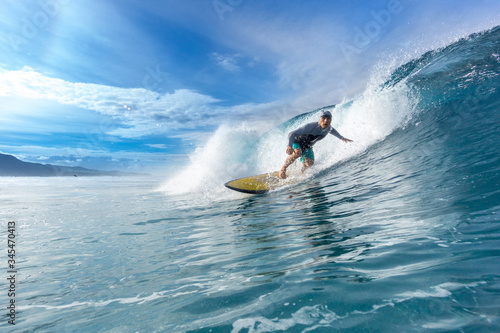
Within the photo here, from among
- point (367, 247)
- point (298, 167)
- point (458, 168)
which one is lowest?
point (367, 247)

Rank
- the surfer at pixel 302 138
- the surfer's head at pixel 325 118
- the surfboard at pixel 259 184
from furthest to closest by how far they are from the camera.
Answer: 1. the surfer at pixel 302 138
2. the surfer's head at pixel 325 118
3. the surfboard at pixel 259 184

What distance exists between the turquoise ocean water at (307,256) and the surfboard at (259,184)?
49cm

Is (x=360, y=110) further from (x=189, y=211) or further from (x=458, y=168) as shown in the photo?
(x=189, y=211)

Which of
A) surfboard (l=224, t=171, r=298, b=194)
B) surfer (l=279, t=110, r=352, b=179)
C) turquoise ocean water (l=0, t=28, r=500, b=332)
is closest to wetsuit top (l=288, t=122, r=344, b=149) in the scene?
surfer (l=279, t=110, r=352, b=179)

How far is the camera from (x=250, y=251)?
11.0 ft

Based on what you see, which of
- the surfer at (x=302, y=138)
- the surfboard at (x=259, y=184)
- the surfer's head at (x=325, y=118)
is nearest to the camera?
the surfboard at (x=259, y=184)

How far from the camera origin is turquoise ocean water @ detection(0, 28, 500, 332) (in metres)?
1.76

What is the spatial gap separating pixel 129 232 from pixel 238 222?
2.32 meters

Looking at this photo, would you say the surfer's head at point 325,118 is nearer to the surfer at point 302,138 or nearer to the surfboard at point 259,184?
the surfer at point 302,138

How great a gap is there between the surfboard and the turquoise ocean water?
0.49m

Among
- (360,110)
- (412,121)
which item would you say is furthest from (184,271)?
(360,110)

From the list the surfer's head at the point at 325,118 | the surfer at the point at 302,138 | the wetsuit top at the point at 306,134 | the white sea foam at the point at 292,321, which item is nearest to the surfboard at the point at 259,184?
the surfer at the point at 302,138

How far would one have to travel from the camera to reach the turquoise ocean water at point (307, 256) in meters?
1.76

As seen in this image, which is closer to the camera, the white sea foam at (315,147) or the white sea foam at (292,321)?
the white sea foam at (292,321)
